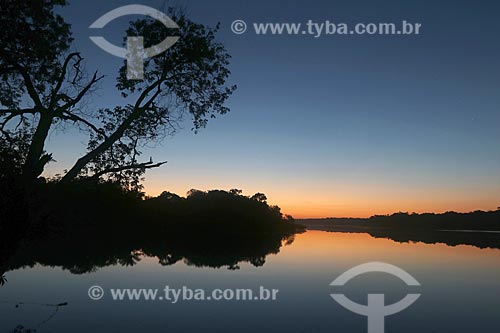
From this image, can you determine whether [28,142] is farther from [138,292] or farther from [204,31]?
[138,292]

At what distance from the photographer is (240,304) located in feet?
74.2

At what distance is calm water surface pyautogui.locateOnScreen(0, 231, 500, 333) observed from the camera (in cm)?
→ 1817

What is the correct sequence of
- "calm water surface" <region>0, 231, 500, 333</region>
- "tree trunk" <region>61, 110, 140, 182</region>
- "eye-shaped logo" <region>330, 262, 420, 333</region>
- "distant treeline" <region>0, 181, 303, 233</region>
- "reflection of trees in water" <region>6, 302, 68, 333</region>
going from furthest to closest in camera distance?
"eye-shaped logo" <region>330, 262, 420, 333</region> < "calm water surface" <region>0, 231, 500, 333</region> < "reflection of trees in water" <region>6, 302, 68, 333</region> < "tree trunk" <region>61, 110, 140, 182</region> < "distant treeline" <region>0, 181, 303, 233</region>

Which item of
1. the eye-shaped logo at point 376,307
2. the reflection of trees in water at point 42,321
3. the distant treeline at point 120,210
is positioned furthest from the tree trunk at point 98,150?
the eye-shaped logo at point 376,307

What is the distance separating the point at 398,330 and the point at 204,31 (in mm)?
14917

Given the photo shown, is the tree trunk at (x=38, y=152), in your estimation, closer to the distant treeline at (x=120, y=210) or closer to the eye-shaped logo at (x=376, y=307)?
the distant treeline at (x=120, y=210)

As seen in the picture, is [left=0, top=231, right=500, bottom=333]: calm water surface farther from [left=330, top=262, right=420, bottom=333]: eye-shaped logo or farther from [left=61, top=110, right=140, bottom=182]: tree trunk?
[left=61, top=110, right=140, bottom=182]: tree trunk

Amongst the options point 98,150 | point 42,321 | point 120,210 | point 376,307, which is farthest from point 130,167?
point 120,210

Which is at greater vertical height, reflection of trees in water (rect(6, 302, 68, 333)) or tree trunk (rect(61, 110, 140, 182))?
tree trunk (rect(61, 110, 140, 182))

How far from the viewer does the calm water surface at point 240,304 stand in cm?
1817

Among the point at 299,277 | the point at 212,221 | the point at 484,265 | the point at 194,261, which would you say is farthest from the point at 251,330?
the point at 212,221

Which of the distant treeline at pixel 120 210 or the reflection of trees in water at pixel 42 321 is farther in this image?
the reflection of trees in water at pixel 42 321

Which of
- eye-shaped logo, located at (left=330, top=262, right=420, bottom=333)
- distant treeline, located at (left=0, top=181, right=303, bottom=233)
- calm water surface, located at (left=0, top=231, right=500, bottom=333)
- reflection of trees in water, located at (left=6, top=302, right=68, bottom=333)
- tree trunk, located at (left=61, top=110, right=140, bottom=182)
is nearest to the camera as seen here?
distant treeline, located at (left=0, top=181, right=303, bottom=233)

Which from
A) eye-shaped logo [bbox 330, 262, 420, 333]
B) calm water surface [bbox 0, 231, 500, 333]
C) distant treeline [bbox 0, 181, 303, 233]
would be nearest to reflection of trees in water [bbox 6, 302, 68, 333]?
calm water surface [bbox 0, 231, 500, 333]
